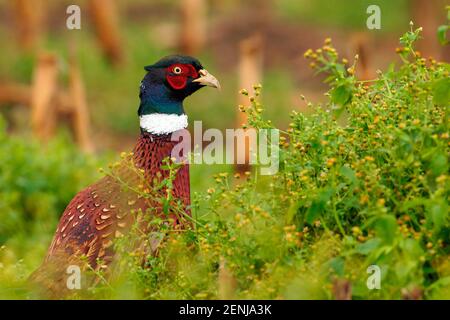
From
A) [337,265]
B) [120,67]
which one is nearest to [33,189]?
[337,265]

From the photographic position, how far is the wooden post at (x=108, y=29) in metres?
17.1

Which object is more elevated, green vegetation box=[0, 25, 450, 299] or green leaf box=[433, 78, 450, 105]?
green leaf box=[433, 78, 450, 105]

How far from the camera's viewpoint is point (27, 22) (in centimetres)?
1753

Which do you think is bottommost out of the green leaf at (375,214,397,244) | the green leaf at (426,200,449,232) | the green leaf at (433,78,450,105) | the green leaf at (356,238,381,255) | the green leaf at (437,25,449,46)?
the green leaf at (356,238,381,255)

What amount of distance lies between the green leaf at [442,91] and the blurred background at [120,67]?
7.43 ft

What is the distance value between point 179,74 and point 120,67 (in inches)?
484

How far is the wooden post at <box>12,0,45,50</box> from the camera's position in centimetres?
1731

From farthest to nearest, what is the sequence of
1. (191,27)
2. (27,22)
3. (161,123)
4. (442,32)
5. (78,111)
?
Result: (191,27) < (27,22) < (78,111) < (161,123) < (442,32)

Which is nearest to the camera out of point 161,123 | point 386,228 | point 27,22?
point 386,228

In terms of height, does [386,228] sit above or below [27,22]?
below

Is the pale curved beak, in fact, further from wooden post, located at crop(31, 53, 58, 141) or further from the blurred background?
wooden post, located at crop(31, 53, 58, 141)

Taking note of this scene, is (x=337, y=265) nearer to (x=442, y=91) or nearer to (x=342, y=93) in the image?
(x=342, y=93)

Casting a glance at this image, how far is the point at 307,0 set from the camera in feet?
72.3

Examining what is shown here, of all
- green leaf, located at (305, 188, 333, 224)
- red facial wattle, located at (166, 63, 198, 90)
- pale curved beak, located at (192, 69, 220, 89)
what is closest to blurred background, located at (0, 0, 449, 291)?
red facial wattle, located at (166, 63, 198, 90)
